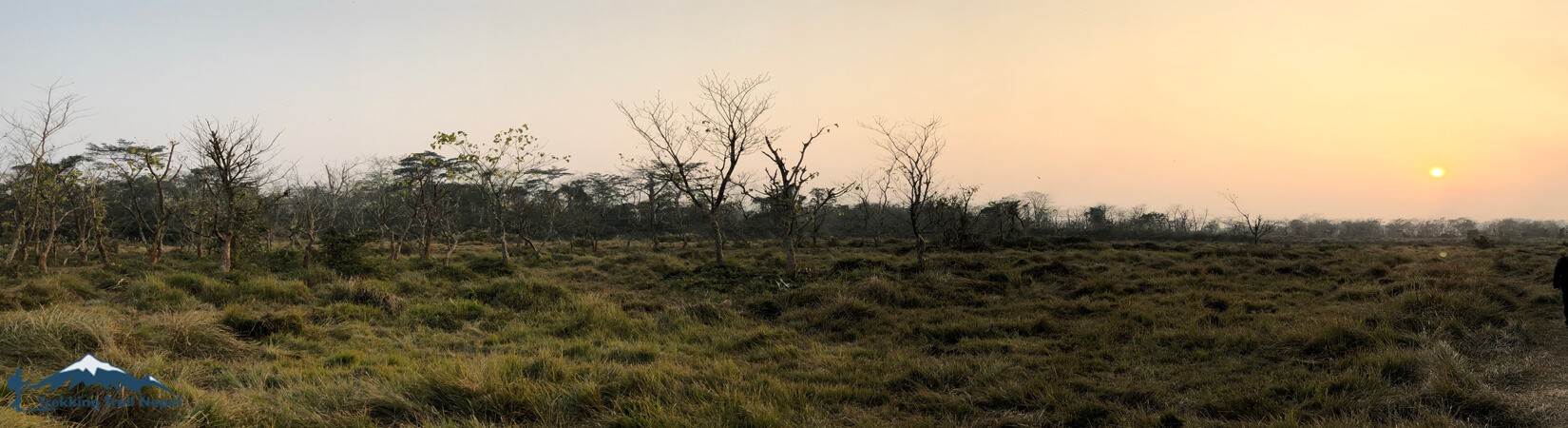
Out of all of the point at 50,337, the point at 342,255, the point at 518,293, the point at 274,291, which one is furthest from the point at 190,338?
the point at 342,255

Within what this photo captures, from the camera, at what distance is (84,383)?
3869 millimetres

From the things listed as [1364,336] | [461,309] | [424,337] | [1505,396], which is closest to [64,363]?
[424,337]

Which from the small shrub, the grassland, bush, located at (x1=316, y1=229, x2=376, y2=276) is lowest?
the grassland

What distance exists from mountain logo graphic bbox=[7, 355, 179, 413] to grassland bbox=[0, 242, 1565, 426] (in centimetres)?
8

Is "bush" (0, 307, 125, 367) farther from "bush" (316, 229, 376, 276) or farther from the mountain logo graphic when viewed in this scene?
"bush" (316, 229, 376, 276)

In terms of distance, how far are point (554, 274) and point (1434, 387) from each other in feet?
47.1

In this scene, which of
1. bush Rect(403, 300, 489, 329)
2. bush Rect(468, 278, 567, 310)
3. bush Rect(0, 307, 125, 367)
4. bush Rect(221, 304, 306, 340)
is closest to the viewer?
bush Rect(0, 307, 125, 367)

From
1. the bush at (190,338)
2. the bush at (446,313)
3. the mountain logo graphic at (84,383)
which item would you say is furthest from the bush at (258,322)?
the mountain logo graphic at (84,383)

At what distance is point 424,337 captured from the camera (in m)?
7.38

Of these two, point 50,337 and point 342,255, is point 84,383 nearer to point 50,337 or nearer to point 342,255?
point 50,337

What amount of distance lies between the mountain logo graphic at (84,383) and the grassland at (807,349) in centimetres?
8

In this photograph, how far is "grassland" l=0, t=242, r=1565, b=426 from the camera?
177 inches

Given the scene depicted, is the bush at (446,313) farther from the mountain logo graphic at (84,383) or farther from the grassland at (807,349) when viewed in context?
the mountain logo graphic at (84,383)

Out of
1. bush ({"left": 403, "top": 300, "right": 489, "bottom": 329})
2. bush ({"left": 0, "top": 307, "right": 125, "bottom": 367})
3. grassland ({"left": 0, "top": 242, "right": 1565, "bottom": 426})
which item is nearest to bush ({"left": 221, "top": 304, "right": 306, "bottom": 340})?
grassland ({"left": 0, "top": 242, "right": 1565, "bottom": 426})
